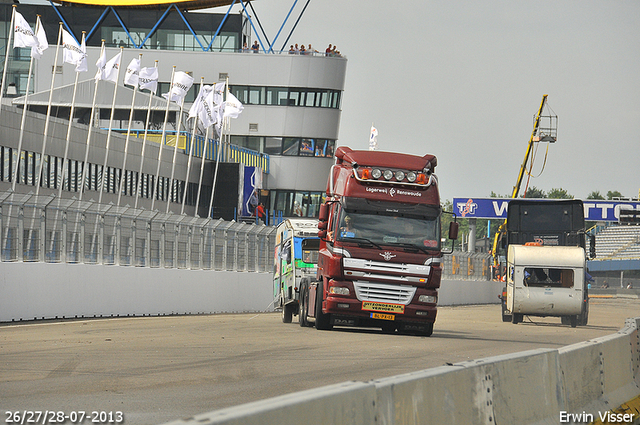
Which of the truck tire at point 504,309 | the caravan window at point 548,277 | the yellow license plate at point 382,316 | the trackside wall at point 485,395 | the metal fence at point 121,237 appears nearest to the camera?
the trackside wall at point 485,395

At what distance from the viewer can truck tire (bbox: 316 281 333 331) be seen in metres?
20.7

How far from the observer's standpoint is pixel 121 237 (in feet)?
87.0

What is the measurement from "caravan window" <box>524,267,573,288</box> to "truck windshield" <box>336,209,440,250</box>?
11038 millimetres

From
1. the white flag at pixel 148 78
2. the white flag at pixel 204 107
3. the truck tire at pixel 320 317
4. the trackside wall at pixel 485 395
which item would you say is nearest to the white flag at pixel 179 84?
the white flag at pixel 148 78

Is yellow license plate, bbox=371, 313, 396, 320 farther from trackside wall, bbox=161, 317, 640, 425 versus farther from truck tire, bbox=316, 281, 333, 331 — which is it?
trackside wall, bbox=161, 317, 640, 425

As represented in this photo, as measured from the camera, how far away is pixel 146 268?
27.5m

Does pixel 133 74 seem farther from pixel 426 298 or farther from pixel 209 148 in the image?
pixel 426 298

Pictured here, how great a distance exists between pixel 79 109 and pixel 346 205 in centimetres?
5332

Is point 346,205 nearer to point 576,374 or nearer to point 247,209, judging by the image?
point 576,374

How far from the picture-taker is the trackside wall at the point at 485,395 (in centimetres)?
433

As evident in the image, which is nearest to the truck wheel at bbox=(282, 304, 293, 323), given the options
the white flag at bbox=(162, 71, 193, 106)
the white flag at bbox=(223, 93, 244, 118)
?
the white flag at bbox=(162, 71, 193, 106)

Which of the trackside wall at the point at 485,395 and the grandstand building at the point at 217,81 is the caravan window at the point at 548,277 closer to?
the trackside wall at the point at 485,395

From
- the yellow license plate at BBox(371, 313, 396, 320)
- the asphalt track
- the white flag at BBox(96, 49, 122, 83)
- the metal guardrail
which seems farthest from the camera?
the metal guardrail

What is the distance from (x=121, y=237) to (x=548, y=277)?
43.3ft
